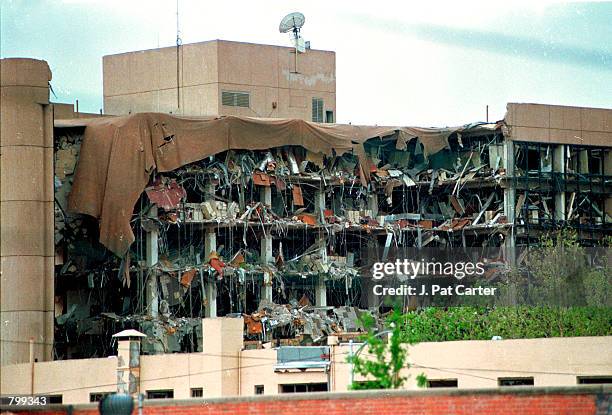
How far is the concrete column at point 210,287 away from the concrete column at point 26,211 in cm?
846

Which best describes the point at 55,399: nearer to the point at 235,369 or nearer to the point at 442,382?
the point at 235,369

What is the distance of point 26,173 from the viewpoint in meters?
59.8

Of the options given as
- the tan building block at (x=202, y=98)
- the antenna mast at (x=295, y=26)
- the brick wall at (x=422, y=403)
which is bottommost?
the brick wall at (x=422, y=403)

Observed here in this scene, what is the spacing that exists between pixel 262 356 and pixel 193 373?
7.69ft

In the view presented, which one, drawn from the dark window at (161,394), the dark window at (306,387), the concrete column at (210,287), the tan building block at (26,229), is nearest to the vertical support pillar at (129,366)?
the dark window at (161,394)

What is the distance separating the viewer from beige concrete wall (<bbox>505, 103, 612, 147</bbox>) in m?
70.7

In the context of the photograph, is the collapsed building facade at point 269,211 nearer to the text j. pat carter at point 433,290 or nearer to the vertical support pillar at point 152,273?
the vertical support pillar at point 152,273

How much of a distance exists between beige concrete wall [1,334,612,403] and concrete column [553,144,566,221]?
743 inches

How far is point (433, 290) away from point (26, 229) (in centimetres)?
1866

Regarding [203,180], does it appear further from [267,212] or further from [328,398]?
[328,398]

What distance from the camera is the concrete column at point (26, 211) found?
5853 cm

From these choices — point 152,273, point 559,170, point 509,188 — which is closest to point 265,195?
point 152,273

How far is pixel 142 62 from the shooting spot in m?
73.9

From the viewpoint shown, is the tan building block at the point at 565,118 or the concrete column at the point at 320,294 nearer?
the concrete column at the point at 320,294
